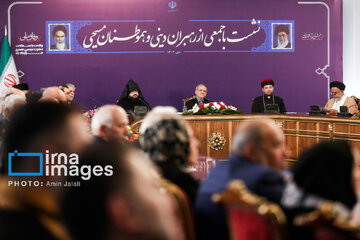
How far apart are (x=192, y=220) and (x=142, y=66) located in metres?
7.76

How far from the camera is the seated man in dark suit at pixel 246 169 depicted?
1978mm

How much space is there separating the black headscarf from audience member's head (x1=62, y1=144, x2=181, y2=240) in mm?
1034

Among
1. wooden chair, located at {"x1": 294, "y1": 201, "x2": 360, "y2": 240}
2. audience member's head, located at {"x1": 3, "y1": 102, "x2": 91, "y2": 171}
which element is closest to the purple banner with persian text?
wooden chair, located at {"x1": 294, "y1": 201, "x2": 360, "y2": 240}

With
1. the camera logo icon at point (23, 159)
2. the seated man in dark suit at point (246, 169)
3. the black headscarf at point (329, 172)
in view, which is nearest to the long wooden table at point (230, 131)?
the seated man in dark suit at point (246, 169)

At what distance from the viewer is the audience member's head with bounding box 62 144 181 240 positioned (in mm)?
707

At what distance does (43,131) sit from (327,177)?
1001 millimetres

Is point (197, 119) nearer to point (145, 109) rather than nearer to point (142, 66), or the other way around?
point (145, 109)

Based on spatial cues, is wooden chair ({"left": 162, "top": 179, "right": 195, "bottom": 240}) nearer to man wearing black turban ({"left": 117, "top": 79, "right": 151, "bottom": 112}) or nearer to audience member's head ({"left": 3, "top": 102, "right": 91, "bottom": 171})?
audience member's head ({"left": 3, "top": 102, "right": 91, "bottom": 171})

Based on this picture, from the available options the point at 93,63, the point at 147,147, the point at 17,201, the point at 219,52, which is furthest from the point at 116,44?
the point at 17,201

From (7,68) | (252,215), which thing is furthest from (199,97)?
(252,215)

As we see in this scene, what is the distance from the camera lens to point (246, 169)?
6.62 feet

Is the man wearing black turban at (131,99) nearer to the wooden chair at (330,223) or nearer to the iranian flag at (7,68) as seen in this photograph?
the iranian flag at (7,68)

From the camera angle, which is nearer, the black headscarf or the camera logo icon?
the camera logo icon

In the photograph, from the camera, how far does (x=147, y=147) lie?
222cm
